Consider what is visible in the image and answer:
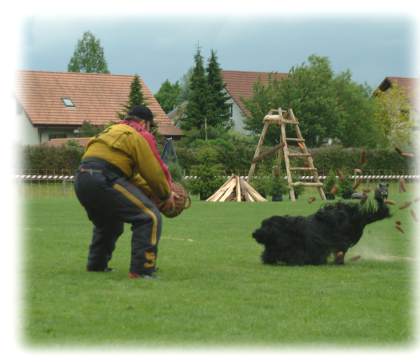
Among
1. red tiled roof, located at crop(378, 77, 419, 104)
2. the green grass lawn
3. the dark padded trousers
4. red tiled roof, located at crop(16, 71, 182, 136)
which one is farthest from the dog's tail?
red tiled roof, located at crop(378, 77, 419, 104)

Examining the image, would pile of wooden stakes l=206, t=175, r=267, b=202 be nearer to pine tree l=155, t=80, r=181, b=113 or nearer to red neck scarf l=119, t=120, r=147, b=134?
red neck scarf l=119, t=120, r=147, b=134

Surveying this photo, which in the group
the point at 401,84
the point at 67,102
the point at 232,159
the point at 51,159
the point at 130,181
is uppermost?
the point at 401,84

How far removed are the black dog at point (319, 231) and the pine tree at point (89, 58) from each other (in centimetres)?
9447

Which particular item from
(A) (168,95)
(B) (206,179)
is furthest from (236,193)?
(A) (168,95)

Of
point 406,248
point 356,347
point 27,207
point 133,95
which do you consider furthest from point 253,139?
point 356,347

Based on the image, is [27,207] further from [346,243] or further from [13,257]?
[346,243]

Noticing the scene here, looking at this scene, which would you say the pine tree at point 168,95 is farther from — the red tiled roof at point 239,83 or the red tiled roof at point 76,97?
the red tiled roof at point 76,97

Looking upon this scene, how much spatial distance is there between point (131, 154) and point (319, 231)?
3027 mm

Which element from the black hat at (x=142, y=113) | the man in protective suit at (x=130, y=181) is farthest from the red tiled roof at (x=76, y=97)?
the man in protective suit at (x=130, y=181)

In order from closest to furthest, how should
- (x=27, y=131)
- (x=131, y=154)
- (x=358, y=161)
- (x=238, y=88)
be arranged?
1. (x=131, y=154)
2. (x=358, y=161)
3. (x=27, y=131)
4. (x=238, y=88)

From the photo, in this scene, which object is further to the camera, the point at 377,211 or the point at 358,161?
the point at 358,161

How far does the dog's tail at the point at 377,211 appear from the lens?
468 inches

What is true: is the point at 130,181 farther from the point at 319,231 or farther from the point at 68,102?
the point at 68,102

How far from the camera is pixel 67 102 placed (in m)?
69.8
